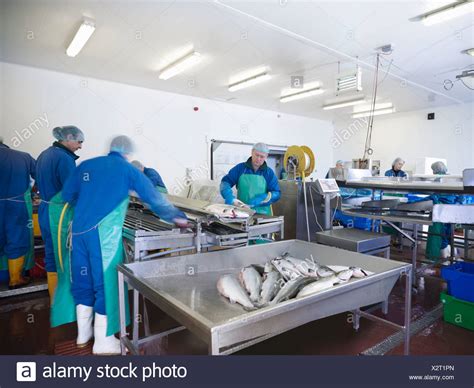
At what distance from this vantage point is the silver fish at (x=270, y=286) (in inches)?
53.4

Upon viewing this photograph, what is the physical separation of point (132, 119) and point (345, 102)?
5.08 m

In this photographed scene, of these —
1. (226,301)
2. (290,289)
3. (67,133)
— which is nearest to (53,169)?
(67,133)

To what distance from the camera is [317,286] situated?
1.30 m

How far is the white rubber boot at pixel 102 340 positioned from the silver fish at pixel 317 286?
1461 mm

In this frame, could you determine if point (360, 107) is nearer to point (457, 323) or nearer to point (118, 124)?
point (118, 124)

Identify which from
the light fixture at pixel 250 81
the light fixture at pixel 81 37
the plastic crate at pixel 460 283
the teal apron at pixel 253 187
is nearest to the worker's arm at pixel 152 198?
the teal apron at pixel 253 187

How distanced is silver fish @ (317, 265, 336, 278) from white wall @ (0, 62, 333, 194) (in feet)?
15.5

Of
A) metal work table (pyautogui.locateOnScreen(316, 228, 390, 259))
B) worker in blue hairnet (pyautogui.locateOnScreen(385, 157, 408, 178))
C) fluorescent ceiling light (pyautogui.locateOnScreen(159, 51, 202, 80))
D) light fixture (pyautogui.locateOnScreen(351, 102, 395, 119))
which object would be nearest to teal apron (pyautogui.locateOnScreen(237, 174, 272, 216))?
metal work table (pyautogui.locateOnScreen(316, 228, 390, 259))

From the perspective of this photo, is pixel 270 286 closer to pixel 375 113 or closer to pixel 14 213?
pixel 14 213

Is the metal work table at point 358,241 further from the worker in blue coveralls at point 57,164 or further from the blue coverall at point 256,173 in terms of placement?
the worker in blue coveralls at point 57,164

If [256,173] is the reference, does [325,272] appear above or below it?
below

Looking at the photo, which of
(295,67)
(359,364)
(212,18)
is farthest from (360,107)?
(359,364)

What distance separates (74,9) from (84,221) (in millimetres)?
2785

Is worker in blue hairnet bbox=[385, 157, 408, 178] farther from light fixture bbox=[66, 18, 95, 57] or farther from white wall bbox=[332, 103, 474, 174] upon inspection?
light fixture bbox=[66, 18, 95, 57]
